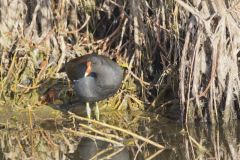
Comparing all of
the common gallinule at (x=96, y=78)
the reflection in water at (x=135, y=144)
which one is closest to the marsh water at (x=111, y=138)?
the reflection in water at (x=135, y=144)

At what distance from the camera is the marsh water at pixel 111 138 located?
6152mm

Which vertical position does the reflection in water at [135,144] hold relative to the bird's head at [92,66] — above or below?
below

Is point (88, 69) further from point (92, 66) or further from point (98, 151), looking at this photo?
point (98, 151)

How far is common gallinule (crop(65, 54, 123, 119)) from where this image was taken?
7.31m

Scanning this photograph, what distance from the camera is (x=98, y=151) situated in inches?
248

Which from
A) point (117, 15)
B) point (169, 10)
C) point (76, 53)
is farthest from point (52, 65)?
point (169, 10)

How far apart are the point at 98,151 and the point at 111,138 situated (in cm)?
41

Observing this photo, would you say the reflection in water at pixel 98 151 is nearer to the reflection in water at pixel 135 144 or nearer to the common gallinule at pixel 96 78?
the reflection in water at pixel 135 144

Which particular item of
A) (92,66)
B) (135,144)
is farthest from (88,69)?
(135,144)

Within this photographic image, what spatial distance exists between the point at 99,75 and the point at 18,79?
1.31 m

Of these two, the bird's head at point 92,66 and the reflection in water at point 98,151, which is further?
the bird's head at point 92,66

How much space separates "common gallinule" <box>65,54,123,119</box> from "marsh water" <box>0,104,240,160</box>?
1.09ft

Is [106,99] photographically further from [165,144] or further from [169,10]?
[165,144]

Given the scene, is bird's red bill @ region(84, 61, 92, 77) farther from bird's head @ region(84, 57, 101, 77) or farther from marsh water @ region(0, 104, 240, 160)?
marsh water @ region(0, 104, 240, 160)
